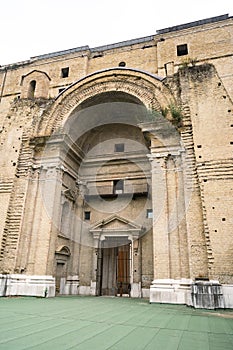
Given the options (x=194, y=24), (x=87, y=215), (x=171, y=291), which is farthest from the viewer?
Result: (x=194, y=24)

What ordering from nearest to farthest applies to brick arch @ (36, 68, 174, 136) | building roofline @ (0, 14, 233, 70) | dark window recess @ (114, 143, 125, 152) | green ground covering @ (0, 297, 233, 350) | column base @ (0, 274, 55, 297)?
green ground covering @ (0, 297, 233, 350) < column base @ (0, 274, 55, 297) < brick arch @ (36, 68, 174, 136) < dark window recess @ (114, 143, 125, 152) < building roofline @ (0, 14, 233, 70)

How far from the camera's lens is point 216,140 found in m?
11.5

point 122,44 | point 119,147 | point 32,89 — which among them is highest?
point 122,44

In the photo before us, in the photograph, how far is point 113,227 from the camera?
52.1 ft

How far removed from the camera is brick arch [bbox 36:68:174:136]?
1445 centimetres

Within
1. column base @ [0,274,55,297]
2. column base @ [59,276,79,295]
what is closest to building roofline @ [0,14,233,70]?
column base @ [59,276,79,295]

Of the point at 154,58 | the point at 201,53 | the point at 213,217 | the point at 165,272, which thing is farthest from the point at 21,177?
the point at 201,53

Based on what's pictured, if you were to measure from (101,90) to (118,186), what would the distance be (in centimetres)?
617

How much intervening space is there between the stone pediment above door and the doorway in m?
0.73

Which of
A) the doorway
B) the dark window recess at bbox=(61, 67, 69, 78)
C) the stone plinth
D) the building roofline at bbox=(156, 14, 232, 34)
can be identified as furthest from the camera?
the dark window recess at bbox=(61, 67, 69, 78)

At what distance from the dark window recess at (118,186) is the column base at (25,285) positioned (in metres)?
6.77

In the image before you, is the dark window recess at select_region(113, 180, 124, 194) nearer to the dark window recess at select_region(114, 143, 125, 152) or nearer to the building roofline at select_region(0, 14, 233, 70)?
the dark window recess at select_region(114, 143, 125, 152)

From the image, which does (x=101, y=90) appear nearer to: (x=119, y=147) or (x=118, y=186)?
(x=119, y=147)

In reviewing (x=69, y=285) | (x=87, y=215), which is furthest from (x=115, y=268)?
(x=87, y=215)
